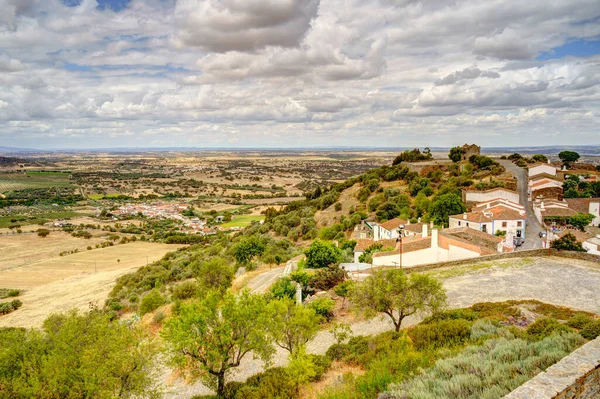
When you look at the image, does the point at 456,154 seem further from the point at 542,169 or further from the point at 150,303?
the point at 150,303

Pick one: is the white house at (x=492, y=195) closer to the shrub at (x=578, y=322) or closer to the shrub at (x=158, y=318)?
the shrub at (x=578, y=322)

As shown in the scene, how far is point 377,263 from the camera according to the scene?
25672 mm

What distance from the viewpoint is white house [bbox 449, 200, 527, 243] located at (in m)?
35.9

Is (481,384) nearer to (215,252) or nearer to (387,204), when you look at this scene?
(215,252)

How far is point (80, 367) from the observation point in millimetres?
11898

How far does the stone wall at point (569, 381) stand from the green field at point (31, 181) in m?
159

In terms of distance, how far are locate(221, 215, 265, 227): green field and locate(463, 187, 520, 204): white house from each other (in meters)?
39.1

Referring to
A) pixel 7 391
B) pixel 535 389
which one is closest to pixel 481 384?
pixel 535 389

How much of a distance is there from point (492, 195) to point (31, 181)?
573 ft

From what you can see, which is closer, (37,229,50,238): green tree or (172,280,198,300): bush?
(172,280,198,300): bush

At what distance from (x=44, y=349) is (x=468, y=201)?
140 ft

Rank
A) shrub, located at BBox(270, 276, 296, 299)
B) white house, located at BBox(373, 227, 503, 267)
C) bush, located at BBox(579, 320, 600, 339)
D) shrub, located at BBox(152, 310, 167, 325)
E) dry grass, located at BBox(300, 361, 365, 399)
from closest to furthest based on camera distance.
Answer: bush, located at BBox(579, 320, 600, 339), dry grass, located at BBox(300, 361, 365, 399), shrub, located at BBox(270, 276, 296, 299), shrub, located at BBox(152, 310, 167, 325), white house, located at BBox(373, 227, 503, 267)

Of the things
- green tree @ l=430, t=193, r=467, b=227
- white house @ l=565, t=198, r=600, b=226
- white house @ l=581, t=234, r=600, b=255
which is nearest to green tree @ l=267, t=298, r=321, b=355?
white house @ l=581, t=234, r=600, b=255

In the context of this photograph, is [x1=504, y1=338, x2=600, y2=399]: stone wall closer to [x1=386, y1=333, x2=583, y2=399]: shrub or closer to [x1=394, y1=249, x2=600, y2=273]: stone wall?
[x1=386, y1=333, x2=583, y2=399]: shrub
